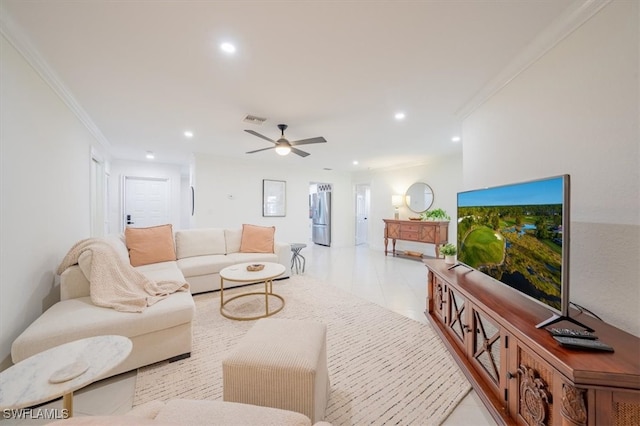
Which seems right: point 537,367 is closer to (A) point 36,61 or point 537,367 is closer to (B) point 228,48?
(B) point 228,48

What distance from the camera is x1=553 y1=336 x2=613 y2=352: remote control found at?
3.12 feet

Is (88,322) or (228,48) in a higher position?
(228,48)

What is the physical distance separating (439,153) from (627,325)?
4319 millimetres

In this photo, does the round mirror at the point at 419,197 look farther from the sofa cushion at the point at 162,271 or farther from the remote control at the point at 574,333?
the sofa cushion at the point at 162,271

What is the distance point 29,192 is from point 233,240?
93.5 inches

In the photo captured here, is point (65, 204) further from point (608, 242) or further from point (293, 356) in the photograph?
point (608, 242)

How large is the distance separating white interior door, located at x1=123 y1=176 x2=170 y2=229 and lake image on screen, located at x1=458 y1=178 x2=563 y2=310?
Result: 7.18 metres

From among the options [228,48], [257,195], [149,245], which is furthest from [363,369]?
[257,195]

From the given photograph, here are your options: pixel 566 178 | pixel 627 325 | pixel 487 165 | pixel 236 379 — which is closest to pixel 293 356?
pixel 236 379

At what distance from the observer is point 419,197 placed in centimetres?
581

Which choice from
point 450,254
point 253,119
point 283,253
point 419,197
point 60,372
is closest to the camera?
point 60,372

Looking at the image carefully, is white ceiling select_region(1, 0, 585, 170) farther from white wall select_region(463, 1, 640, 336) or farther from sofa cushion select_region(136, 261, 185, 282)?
sofa cushion select_region(136, 261, 185, 282)

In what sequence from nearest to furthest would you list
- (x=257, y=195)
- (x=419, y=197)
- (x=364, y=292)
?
1. (x=364, y=292)
2. (x=419, y=197)
3. (x=257, y=195)

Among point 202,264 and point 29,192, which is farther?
point 202,264
